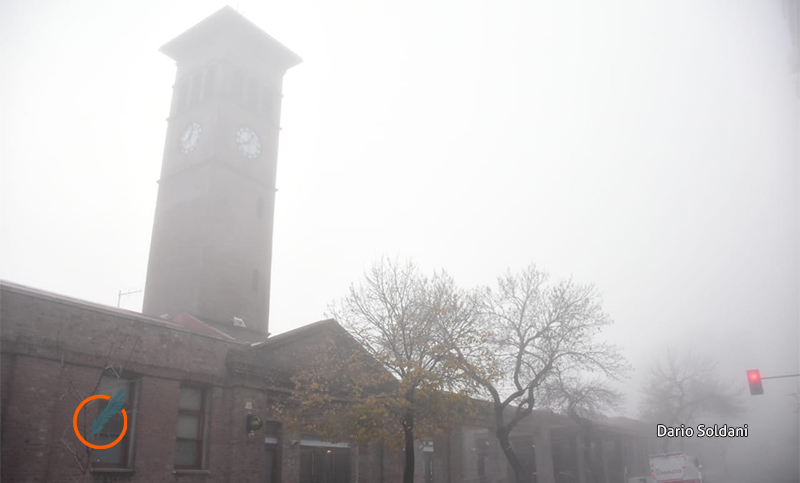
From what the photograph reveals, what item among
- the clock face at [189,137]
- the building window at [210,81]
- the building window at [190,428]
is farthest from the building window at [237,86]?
the building window at [190,428]

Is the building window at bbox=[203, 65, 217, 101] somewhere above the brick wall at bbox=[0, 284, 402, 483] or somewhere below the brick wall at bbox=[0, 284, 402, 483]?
above

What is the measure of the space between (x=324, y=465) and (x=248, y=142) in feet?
59.6

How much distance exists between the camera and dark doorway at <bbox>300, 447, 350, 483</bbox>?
21.6 m

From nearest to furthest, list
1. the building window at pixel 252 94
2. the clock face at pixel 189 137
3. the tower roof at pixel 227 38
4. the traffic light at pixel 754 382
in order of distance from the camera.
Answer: the traffic light at pixel 754 382
the clock face at pixel 189 137
the tower roof at pixel 227 38
the building window at pixel 252 94

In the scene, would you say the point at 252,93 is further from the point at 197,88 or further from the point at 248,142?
the point at 248,142

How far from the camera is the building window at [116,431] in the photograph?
16031 mm

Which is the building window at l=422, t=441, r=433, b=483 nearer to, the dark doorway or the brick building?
the brick building

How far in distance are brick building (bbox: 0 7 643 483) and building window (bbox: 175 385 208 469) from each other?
0.04 metres

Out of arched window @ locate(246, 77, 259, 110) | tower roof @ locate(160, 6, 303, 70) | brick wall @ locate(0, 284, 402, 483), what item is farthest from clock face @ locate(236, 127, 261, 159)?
brick wall @ locate(0, 284, 402, 483)

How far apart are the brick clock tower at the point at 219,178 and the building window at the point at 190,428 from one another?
8252 mm

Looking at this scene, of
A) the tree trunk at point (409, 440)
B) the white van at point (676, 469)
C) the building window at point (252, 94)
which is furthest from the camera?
the building window at point (252, 94)

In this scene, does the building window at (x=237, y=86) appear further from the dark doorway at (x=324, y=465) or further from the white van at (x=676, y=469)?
the white van at (x=676, y=469)

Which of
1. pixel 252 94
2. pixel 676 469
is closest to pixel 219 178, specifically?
pixel 252 94

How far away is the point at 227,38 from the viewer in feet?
110
